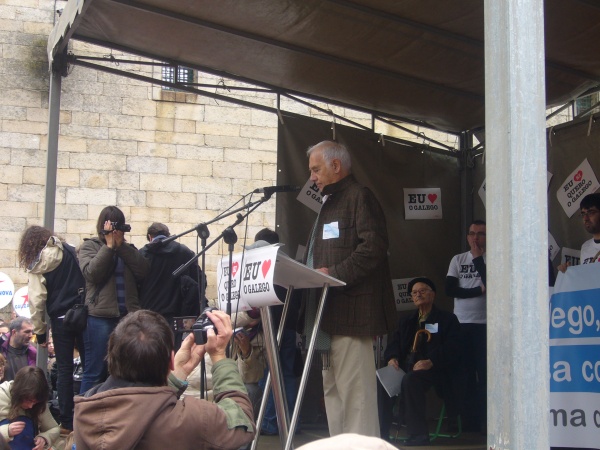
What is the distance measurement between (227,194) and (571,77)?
855 cm

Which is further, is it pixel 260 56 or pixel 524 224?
pixel 260 56

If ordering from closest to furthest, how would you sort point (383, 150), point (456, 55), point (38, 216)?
1. point (456, 55)
2. point (383, 150)
3. point (38, 216)

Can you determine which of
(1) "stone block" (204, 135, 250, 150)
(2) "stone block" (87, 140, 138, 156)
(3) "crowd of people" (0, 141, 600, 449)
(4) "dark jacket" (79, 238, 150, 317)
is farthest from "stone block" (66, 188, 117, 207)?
(4) "dark jacket" (79, 238, 150, 317)

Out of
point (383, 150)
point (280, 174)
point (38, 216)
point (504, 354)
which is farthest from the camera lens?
point (38, 216)

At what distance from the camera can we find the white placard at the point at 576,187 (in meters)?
6.32

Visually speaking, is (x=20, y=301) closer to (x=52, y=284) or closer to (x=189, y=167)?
(x=189, y=167)

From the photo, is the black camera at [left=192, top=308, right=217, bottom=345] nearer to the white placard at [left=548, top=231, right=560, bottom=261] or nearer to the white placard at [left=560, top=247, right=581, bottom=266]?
the white placard at [left=560, top=247, right=581, bottom=266]

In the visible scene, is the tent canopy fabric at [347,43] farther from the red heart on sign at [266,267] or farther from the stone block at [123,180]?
the stone block at [123,180]

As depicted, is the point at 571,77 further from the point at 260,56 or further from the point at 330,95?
the point at 260,56

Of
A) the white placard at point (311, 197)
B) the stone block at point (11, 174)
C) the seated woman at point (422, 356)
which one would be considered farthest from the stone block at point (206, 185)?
the seated woman at point (422, 356)

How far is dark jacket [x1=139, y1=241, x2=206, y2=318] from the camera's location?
627 cm

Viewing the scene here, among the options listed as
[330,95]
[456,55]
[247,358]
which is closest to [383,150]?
[330,95]

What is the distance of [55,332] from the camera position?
6.22 meters

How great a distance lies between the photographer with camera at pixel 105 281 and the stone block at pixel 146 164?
7769 mm
